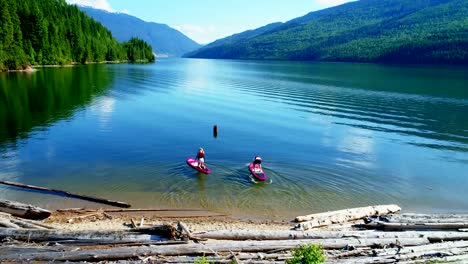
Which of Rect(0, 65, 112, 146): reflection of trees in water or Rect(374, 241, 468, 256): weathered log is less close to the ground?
Rect(0, 65, 112, 146): reflection of trees in water

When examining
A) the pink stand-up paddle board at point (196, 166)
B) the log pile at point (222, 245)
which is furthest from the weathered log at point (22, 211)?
the pink stand-up paddle board at point (196, 166)

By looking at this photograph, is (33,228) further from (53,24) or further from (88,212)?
(53,24)

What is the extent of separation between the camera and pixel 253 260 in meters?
15.7

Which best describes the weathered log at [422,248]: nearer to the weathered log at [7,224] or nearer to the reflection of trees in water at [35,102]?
the weathered log at [7,224]

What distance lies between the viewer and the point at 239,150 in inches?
1572

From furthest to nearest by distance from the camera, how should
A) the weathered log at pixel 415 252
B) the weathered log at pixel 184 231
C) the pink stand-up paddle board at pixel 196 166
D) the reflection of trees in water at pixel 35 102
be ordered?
the reflection of trees in water at pixel 35 102 < the pink stand-up paddle board at pixel 196 166 < the weathered log at pixel 184 231 < the weathered log at pixel 415 252

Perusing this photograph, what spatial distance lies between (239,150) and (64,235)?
80.5ft

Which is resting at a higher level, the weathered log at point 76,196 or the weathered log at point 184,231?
the weathered log at point 184,231

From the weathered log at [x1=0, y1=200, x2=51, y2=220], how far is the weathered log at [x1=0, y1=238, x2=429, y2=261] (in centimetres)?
510

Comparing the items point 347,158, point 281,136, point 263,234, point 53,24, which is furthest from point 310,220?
point 53,24

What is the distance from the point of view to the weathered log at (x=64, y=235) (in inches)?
664

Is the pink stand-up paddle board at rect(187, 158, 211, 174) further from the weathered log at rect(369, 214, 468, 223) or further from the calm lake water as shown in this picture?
the weathered log at rect(369, 214, 468, 223)

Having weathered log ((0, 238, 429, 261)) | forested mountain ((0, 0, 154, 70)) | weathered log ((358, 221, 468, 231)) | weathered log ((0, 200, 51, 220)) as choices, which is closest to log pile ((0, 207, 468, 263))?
weathered log ((0, 238, 429, 261))

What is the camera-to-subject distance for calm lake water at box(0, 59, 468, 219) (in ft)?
89.4
